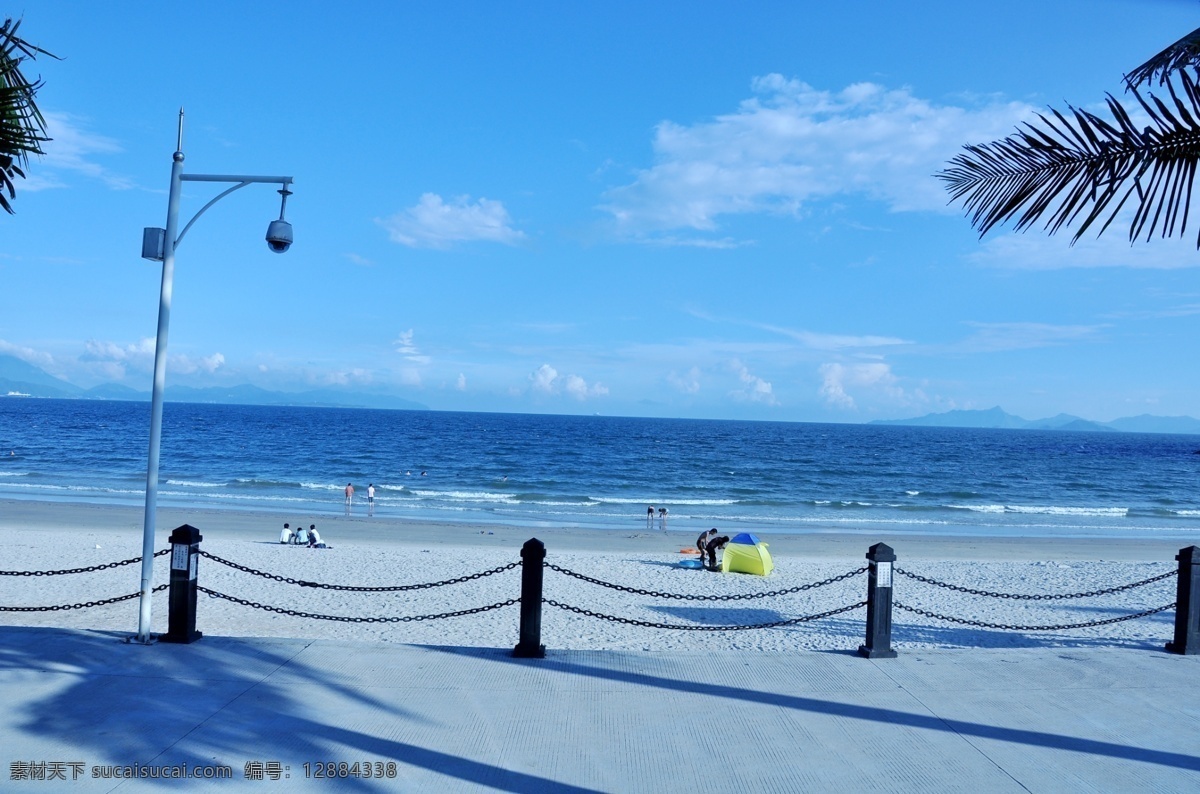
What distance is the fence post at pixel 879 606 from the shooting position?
7789 mm


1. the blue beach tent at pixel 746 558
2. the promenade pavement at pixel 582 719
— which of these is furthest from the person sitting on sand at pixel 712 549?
the promenade pavement at pixel 582 719

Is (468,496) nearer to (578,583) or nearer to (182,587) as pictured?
(578,583)

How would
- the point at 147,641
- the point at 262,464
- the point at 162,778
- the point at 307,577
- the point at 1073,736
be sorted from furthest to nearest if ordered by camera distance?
the point at 262,464 → the point at 307,577 → the point at 147,641 → the point at 1073,736 → the point at 162,778

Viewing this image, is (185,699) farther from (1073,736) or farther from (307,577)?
(307,577)

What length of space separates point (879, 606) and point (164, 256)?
7.53m

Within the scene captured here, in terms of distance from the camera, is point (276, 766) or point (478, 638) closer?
point (276, 766)

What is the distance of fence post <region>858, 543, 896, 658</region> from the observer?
25.6 feet

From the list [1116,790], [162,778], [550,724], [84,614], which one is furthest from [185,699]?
[84,614]

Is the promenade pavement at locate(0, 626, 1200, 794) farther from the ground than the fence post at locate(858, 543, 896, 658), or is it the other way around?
the fence post at locate(858, 543, 896, 658)

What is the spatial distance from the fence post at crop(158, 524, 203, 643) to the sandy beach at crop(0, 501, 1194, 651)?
308cm

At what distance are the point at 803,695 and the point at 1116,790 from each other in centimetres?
221

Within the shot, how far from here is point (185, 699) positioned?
20.0 feet

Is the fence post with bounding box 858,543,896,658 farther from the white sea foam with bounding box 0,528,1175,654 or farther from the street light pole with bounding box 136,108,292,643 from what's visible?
the street light pole with bounding box 136,108,292,643

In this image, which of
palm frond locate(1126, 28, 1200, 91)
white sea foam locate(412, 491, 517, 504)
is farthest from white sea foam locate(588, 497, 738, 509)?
palm frond locate(1126, 28, 1200, 91)
